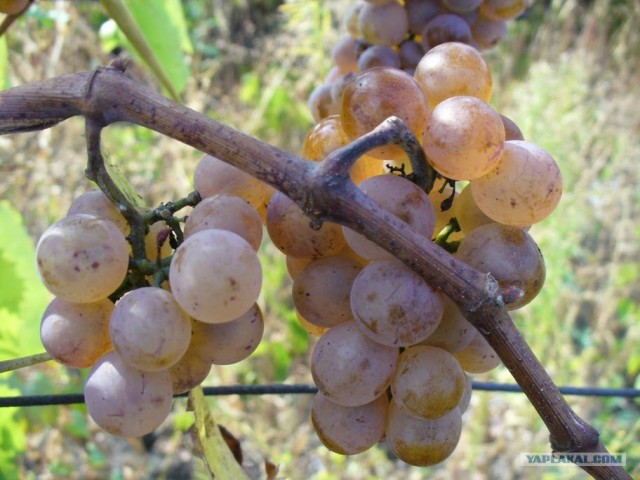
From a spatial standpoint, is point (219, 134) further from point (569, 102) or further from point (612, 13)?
point (612, 13)

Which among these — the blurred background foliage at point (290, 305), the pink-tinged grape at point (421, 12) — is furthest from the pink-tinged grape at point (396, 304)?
the blurred background foliage at point (290, 305)

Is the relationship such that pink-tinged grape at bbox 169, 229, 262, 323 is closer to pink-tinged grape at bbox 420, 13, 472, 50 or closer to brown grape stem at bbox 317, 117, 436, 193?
brown grape stem at bbox 317, 117, 436, 193

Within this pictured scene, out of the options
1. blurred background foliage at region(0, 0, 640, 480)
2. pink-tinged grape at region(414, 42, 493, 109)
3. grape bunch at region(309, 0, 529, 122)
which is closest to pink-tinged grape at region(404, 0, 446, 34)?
grape bunch at region(309, 0, 529, 122)

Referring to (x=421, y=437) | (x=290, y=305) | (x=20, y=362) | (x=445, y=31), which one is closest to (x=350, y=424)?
(x=421, y=437)

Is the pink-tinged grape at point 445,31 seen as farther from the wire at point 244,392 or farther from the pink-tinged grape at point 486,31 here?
the wire at point 244,392

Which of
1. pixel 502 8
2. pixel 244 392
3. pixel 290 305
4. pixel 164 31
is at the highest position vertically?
pixel 164 31

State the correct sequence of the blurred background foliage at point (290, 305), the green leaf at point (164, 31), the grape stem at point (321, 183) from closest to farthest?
the grape stem at point (321, 183)
the green leaf at point (164, 31)
the blurred background foliage at point (290, 305)

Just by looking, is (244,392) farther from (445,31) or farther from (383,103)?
(445,31)
